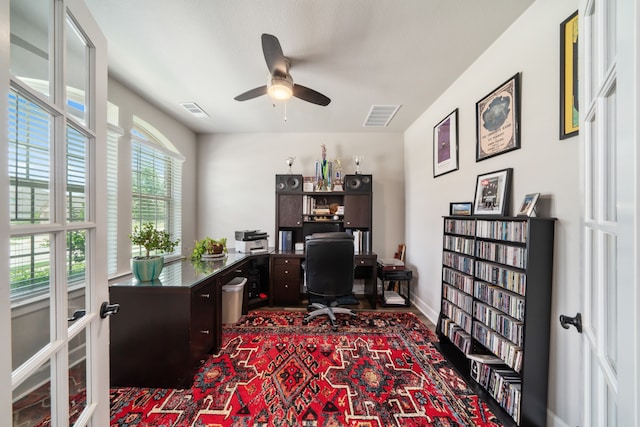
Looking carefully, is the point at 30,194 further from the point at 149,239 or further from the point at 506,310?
the point at 506,310

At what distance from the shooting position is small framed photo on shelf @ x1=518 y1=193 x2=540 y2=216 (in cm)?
129

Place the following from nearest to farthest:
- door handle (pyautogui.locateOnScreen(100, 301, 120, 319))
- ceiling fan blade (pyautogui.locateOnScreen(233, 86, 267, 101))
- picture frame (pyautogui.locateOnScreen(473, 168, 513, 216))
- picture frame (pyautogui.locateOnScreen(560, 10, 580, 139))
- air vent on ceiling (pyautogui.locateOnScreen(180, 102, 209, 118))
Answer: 1. door handle (pyautogui.locateOnScreen(100, 301, 120, 319))
2. picture frame (pyautogui.locateOnScreen(560, 10, 580, 139))
3. picture frame (pyautogui.locateOnScreen(473, 168, 513, 216))
4. ceiling fan blade (pyautogui.locateOnScreen(233, 86, 267, 101))
5. air vent on ceiling (pyautogui.locateOnScreen(180, 102, 209, 118))

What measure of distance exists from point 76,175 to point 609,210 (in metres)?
1.79

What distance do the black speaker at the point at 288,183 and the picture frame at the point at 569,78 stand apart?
262 cm

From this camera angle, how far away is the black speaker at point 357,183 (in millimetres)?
3199

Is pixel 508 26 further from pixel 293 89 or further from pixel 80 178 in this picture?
pixel 80 178

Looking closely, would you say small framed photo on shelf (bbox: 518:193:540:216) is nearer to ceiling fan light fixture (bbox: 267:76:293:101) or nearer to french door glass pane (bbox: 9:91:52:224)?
ceiling fan light fixture (bbox: 267:76:293:101)

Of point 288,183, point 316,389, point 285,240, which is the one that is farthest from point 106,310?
point 288,183

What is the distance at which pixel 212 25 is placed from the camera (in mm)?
1522

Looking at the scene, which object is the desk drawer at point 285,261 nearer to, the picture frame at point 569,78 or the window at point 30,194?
the window at point 30,194

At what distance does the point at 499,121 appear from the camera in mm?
1631

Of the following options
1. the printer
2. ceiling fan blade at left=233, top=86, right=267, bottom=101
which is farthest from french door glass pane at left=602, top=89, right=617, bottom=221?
the printer

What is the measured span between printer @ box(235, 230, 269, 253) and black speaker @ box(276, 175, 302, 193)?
0.73m

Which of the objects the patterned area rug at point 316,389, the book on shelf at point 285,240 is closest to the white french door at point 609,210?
the patterned area rug at point 316,389
